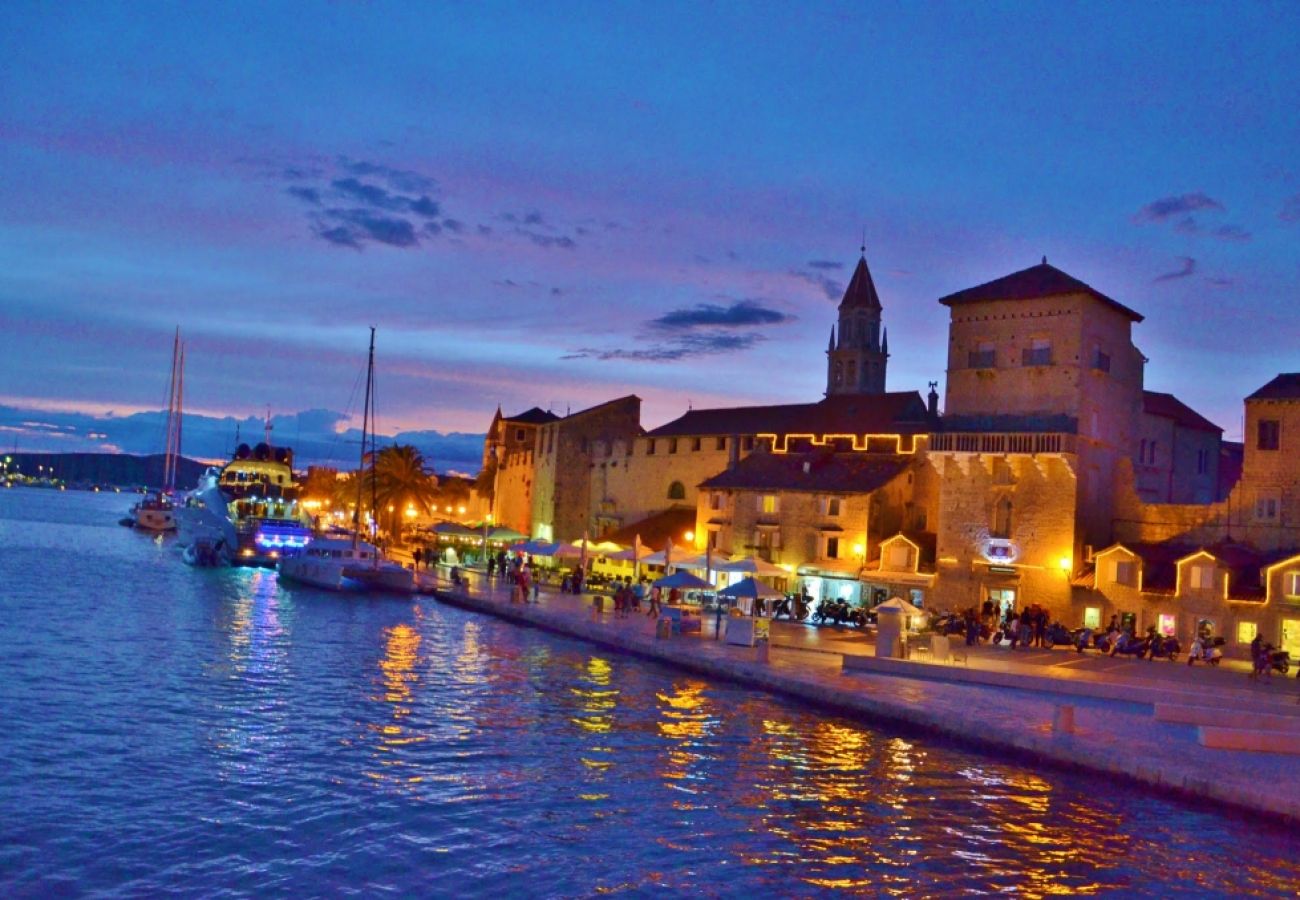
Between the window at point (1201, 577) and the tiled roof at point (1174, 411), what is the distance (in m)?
12.2

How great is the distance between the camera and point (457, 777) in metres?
20.4

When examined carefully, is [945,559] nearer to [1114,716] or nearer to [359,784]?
[1114,716]

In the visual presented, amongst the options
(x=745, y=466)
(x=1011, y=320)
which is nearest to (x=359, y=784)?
(x=1011, y=320)

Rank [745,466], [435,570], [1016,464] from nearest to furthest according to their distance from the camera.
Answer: [1016,464] → [745,466] → [435,570]

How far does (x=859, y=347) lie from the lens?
3797 inches

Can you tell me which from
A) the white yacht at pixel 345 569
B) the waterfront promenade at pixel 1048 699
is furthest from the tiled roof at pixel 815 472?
the white yacht at pixel 345 569

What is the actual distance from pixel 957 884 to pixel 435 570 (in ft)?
168

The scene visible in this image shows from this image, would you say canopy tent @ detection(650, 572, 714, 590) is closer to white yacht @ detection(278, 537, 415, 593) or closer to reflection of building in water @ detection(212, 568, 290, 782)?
reflection of building in water @ detection(212, 568, 290, 782)

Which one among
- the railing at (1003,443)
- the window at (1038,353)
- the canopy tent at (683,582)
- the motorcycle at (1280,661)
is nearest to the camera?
the motorcycle at (1280,661)

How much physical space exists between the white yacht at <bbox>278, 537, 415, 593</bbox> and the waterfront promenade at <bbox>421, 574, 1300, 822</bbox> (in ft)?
61.0

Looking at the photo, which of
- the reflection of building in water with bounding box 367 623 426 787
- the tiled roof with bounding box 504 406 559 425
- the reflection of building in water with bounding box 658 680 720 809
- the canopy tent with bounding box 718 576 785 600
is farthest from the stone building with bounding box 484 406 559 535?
the reflection of building in water with bounding box 658 680 720 809

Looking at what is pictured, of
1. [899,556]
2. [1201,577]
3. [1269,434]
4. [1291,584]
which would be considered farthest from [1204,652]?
[899,556]

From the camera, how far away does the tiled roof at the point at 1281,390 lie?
3800 cm

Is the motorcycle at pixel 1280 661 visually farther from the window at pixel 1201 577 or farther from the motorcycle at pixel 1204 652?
the window at pixel 1201 577
